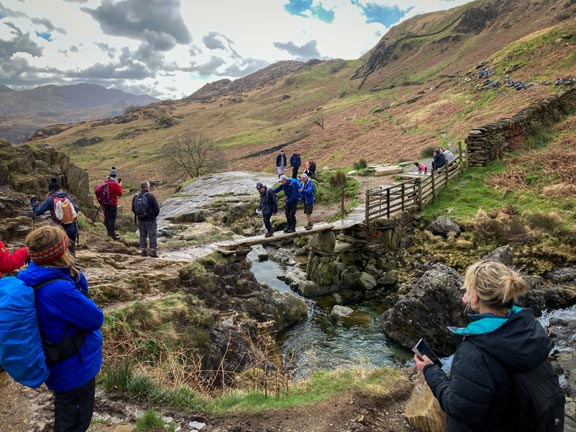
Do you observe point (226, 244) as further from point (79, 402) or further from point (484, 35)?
point (484, 35)

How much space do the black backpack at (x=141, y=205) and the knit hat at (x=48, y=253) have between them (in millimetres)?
8446

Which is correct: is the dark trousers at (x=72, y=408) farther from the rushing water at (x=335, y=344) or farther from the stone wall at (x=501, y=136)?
the stone wall at (x=501, y=136)

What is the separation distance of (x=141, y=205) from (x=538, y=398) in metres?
11.1

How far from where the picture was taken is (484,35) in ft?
268

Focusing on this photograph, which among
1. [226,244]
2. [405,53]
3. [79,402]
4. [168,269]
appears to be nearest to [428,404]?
[79,402]

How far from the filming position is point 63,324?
142 inches

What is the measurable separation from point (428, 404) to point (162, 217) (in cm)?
2170

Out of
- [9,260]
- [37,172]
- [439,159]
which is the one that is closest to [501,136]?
[439,159]

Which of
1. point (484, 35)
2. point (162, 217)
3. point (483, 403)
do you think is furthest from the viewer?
point (484, 35)

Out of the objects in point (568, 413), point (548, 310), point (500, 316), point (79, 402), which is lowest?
point (548, 310)

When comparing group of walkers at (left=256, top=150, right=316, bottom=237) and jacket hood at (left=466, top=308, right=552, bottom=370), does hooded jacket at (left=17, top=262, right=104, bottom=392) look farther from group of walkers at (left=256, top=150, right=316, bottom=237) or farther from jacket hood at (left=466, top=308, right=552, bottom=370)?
group of walkers at (left=256, top=150, right=316, bottom=237)

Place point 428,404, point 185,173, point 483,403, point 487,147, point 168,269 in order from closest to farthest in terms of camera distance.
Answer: point 483,403 → point 428,404 → point 168,269 → point 487,147 → point 185,173

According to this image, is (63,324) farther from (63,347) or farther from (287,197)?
(287,197)

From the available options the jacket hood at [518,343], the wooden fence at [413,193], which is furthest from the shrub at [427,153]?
the jacket hood at [518,343]
